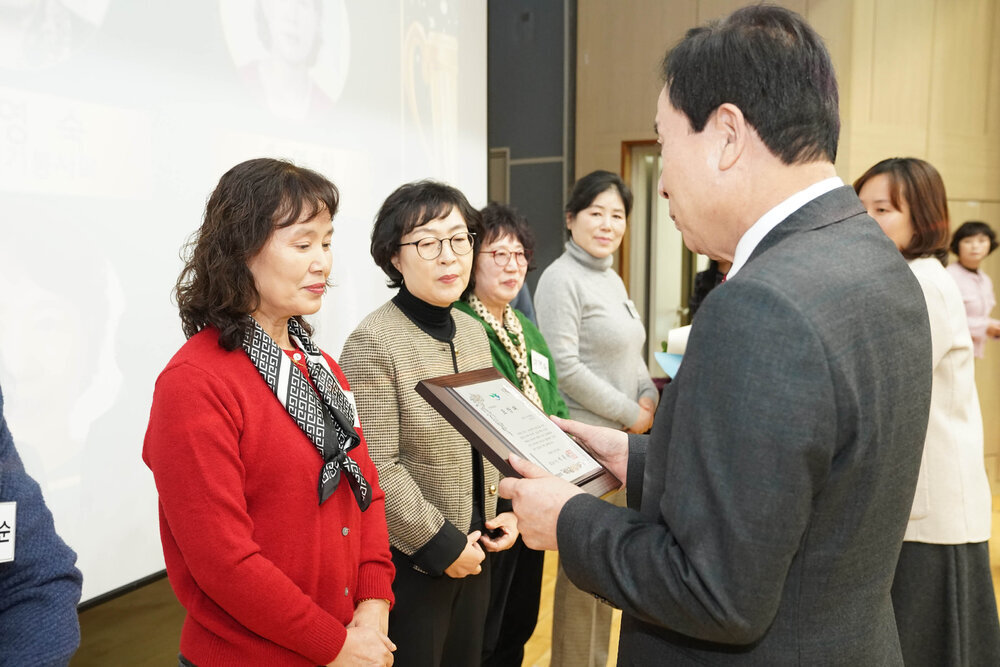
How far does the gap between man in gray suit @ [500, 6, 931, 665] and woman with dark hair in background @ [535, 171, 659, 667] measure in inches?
66.4

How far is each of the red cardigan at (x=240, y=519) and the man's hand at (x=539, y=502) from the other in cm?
47

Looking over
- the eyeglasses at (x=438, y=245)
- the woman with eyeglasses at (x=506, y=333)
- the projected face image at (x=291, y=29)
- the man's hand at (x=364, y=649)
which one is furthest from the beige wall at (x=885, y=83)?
the man's hand at (x=364, y=649)

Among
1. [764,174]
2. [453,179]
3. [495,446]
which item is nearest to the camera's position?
Result: [764,174]

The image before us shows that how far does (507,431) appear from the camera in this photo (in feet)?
4.01

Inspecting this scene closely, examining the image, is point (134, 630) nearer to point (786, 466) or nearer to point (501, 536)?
point (501, 536)

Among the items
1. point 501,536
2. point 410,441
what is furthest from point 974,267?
point 410,441

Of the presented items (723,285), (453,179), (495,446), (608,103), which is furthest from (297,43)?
(608,103)

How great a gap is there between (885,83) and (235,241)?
4769mm

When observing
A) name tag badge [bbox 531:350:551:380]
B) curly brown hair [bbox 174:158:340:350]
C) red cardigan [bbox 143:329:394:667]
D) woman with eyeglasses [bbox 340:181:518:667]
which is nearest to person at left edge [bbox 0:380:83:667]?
red cardigan [bbox 143:329:394:667]

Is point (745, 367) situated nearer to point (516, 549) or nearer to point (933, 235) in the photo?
point (933, 235)

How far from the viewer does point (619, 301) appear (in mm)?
2889

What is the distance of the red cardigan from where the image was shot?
4.06 ft

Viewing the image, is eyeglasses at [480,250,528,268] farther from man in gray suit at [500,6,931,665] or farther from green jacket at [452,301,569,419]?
man in gray suit at [500,6,931,665]

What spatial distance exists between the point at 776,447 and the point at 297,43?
2.45m
